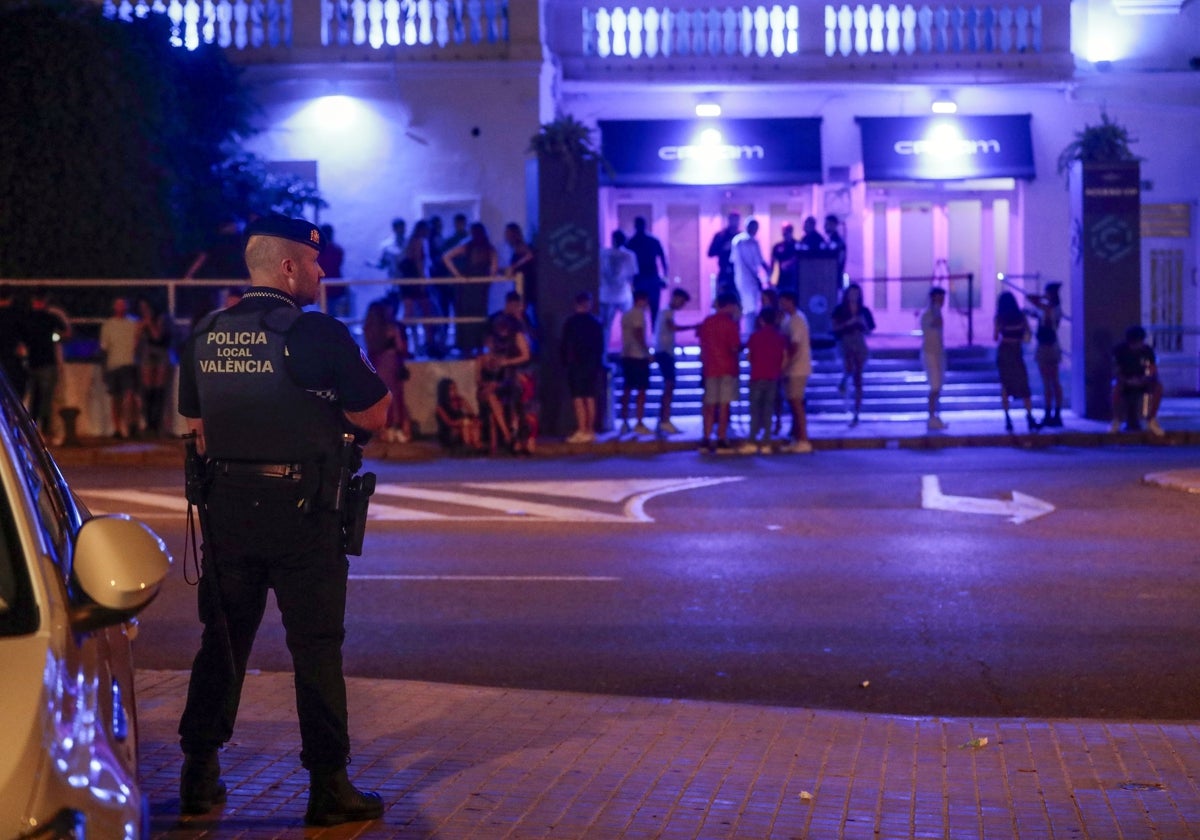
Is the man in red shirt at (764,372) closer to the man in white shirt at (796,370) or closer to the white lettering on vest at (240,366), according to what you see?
the man in white shirt at (796,370)

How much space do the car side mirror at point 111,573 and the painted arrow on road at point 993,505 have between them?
10641 mm

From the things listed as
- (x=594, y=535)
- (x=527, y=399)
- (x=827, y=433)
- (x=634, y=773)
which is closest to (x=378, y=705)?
(x=634, y=773)

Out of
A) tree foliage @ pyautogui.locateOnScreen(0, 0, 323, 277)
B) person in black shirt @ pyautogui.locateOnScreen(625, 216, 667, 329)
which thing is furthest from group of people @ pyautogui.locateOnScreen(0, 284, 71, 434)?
person in black shirt @ pyautogui.locateOnScreen(625, 216, 667, 329)

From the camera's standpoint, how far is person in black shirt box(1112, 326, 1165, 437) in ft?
67.5

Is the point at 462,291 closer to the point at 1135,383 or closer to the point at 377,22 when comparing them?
the point at 377,22

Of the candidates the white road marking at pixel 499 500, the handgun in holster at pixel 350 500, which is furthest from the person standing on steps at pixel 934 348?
the handgun in holster at pixel 350 500

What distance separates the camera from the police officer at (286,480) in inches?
197

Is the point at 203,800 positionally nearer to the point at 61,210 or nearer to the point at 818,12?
the point at 61,210

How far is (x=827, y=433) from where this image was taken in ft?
69.9

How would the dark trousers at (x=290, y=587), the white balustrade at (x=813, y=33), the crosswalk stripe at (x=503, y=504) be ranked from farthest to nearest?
1. the white balustrade at (x=813, y=33)
2. the crosswalk stripe at (x=503, y=504)
3. the dark trousers at (x=290, y=587)

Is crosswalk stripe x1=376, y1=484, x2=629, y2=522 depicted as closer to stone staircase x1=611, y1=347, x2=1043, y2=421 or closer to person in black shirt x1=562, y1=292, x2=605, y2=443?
person in black shirt x1=562, y1=292, x2=605, y2=443

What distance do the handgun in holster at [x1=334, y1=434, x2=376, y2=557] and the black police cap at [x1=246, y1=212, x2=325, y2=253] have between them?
2.18ft

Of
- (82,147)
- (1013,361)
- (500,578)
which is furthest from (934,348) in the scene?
(82,147)

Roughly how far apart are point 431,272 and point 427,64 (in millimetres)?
4435
